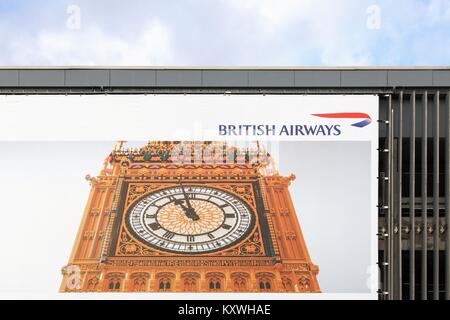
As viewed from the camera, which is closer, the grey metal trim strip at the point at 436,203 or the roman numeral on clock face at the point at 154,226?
the roman numeral on clock face at the point at 154,226

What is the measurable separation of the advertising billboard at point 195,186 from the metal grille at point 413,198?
0.41 meters

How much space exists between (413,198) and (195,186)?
456 centimetres

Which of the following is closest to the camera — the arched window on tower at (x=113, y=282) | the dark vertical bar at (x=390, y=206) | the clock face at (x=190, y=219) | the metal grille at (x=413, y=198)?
the arched window on tower at (x=113, y=282)

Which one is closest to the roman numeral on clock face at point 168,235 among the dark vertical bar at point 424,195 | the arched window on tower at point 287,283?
the arched window on tower at point 287,283

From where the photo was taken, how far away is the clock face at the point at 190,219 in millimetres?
11828

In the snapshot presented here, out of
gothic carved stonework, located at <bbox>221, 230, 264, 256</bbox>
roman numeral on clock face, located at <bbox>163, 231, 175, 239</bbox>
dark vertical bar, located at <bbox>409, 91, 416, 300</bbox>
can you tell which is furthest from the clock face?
dark vertical bar, located at <bbox>409, 91, 416, 300</bbox>

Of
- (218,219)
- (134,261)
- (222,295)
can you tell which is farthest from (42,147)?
(222,295)

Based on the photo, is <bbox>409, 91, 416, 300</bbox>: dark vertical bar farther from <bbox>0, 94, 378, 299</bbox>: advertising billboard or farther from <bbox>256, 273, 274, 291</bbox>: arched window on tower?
<bbox>256, 273, 274, 291</bbox>: arched window on tower

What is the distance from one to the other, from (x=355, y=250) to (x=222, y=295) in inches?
112

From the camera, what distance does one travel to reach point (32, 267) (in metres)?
11.8

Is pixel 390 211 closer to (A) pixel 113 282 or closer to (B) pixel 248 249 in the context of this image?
(B) pixel 248 249

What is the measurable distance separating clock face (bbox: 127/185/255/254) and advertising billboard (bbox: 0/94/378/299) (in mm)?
21

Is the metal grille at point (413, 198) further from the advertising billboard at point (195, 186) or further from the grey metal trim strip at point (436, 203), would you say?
the advertising billboard at point (195, 186)
